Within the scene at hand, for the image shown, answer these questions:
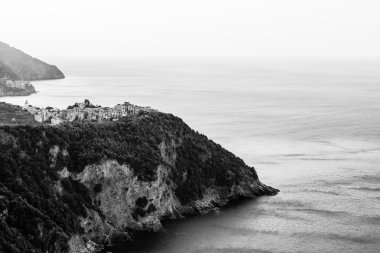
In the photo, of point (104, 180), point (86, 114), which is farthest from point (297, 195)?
point (86, 114)

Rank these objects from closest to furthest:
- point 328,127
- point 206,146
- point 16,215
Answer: point 16,215 → point 206,146 → point 328,127

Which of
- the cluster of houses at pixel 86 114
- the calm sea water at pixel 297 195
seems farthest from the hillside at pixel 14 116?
the calm sea water at pixel 297 195

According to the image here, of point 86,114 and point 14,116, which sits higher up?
point 86,114

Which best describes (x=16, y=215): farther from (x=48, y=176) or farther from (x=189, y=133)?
(x=189, y=133)

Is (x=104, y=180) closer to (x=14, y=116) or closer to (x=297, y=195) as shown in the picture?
(x=297, y=195)

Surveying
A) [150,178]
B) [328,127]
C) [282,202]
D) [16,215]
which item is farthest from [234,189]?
[328,127]

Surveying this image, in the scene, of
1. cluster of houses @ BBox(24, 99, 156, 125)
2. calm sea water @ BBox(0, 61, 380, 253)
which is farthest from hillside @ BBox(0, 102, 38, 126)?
calm sea water @ BBox(0, 61, 380, 253)

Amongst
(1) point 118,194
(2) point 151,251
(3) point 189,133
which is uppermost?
(3) point 189,133

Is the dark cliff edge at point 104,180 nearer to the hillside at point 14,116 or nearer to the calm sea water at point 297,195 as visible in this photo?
the calm sea water at point 297,195
